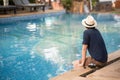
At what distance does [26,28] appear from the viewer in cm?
1353

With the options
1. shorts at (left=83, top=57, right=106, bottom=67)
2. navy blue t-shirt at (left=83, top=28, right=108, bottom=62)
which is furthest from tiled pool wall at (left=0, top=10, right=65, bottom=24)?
navy blue t-shirt at (left=83, top=28, right=108, bottom=62)

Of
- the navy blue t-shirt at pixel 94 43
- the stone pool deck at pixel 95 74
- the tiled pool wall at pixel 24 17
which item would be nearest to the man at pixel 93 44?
the navy blue t-shirt at pixel 94 43

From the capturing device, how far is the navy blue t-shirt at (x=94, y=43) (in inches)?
177

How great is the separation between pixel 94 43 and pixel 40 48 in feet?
16.3

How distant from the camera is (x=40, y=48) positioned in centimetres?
934

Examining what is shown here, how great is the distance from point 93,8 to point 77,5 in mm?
1435

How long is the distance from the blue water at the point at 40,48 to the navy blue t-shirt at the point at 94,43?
6.77 ft

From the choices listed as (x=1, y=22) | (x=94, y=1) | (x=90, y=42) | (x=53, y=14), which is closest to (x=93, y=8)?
(x=94, y=1)

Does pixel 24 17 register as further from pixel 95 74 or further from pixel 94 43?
pixel 95 74

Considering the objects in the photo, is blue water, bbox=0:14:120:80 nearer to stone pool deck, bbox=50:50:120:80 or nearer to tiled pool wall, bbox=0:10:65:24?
tiled pool wall, bbox=0:10:65:24

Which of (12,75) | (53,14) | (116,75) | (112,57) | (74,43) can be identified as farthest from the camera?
(53,14)

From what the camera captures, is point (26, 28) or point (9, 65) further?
point (26, 28)

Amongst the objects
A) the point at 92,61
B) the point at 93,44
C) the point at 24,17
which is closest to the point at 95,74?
the point at 92,61

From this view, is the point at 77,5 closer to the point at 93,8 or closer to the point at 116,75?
the point at 93,8
